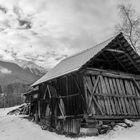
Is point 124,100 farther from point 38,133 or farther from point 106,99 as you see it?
point 38,133

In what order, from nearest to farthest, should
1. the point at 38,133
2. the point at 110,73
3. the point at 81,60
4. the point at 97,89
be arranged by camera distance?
the point at 97,89 < the point at 81,60 < the point at 110,73 < the point at 38,133

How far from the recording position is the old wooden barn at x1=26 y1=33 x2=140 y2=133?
50.0 ft

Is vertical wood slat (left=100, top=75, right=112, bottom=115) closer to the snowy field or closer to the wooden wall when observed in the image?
the wooden wall

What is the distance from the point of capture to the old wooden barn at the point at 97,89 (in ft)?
50.0

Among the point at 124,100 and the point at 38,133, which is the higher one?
the point at 124,100

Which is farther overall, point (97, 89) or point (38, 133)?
point (38, 133)

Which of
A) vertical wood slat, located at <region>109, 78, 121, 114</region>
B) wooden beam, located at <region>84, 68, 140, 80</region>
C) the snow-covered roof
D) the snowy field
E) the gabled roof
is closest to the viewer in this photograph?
the snowy field

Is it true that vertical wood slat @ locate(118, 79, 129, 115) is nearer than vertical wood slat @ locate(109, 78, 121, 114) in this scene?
No

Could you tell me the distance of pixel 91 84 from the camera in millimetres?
15773

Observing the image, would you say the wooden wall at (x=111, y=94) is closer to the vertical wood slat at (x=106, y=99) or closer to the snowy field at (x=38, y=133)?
the vertical wood slat at (x=106, y=99)

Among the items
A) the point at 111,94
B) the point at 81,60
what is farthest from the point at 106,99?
the point at 81,60

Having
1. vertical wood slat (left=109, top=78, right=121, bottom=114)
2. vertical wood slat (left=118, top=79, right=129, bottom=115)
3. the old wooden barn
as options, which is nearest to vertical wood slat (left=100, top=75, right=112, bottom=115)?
the old wooden barn

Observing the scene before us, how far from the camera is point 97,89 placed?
15984mm

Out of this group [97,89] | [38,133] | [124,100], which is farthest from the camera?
[38,133]
